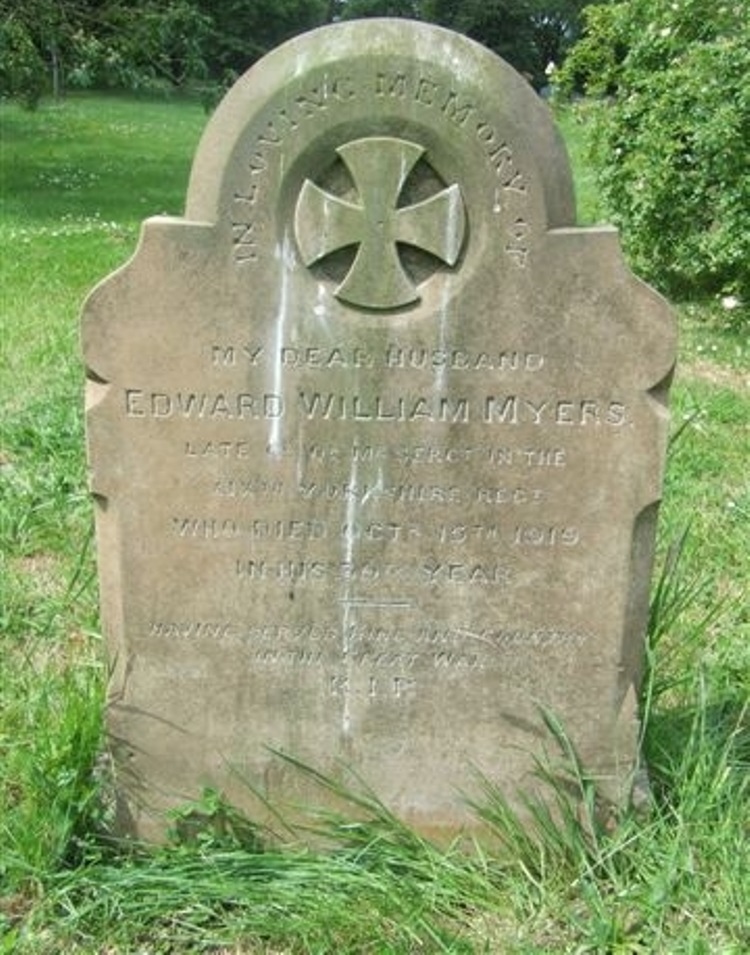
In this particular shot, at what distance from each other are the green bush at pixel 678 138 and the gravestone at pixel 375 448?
5.89m

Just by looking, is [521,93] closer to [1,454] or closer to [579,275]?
[579,275]

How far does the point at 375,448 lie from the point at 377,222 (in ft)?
1.65

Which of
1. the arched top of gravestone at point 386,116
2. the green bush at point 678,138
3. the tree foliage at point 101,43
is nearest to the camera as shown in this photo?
the arched top of gravestone at point 386,116

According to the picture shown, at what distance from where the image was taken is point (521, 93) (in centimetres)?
288

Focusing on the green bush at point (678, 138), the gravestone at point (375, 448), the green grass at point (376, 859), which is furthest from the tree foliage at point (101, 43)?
the gravestone at point (375, 448)

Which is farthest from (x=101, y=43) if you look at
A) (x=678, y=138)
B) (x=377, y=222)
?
(x=377, y=222)

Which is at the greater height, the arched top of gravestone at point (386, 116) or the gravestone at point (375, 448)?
the arched top of gravestone at point (386, 116)

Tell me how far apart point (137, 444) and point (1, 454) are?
3066 mm

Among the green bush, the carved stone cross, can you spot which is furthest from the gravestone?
the green bush

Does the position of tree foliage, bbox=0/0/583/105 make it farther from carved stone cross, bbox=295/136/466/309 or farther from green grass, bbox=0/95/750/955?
carved stone cross, bbox=295/136/466/309

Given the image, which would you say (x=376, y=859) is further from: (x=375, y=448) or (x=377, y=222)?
(x=377, y=222)

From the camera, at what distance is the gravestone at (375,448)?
9.48 ft

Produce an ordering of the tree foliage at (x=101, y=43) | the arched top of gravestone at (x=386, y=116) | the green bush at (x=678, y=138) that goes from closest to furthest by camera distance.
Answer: the arched top of gravestone at (x=386, y=116) < the green bush at (x=678, y=138) < the tree foliage at (x=101, y=43)

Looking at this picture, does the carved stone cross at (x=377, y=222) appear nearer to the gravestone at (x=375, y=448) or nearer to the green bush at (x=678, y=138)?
the gravestone at (x=375, y=448)
